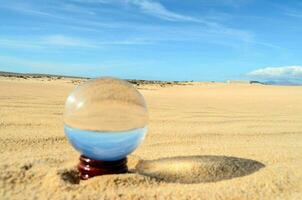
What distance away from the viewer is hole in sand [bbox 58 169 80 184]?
2.67 m

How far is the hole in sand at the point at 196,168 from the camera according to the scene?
2896mm

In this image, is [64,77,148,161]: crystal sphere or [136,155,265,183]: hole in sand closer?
[64,77,148,161]: crystal sphere

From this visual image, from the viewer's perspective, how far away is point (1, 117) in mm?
4879

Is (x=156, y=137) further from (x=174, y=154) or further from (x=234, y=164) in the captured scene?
(x=234, y=164)

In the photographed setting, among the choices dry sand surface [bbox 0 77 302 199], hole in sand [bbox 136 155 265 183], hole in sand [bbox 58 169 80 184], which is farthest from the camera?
hole in sand [bbox 136 155 265 183]

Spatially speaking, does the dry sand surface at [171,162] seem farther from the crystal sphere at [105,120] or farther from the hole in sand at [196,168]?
the crystal sphere at [105,120]

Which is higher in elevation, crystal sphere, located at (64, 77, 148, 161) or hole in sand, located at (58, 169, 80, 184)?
crystal sphere, located at (64, 77, 148, 161)

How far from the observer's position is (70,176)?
276 centimetres

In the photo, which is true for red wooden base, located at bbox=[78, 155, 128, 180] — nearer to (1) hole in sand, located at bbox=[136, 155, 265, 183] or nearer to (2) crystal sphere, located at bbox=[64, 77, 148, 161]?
(2) crystal sphere, located at bbox=[64, 77, 148, 161]

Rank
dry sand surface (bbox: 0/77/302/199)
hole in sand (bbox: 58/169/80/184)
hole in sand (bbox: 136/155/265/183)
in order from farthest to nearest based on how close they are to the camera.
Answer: hole in sand (bbox: 136/155/265/183), hole in sand (bbox: 58/169/80/184), dry sand surface (bbox: 0/77/302/199)

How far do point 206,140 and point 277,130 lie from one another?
1.18 metres

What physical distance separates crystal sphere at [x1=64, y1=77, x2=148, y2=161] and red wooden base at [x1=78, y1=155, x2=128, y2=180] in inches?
1.2

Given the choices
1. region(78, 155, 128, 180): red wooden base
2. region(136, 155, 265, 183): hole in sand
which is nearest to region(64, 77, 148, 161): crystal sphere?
region(78, 155, 128, 180): red wooden base

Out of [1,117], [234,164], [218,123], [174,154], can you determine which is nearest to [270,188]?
[234,164]
